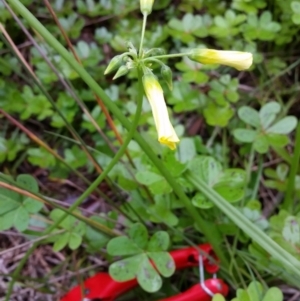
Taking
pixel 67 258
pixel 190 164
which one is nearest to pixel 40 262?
pixel 67 258

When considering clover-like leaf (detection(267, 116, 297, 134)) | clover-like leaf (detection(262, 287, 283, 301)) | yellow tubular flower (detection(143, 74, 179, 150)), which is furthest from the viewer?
clover-like leaf (detection(267, 116, 297, 134))

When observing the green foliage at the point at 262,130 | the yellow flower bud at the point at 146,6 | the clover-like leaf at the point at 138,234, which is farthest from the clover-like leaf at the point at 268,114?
the yellow flower bud at the point at 146,6

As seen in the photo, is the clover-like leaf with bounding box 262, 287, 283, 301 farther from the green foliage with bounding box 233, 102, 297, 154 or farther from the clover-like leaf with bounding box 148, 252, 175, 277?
the green foliage with bounding box 233, 102, 297, 154

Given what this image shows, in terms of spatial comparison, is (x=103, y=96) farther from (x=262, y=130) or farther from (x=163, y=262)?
(x=262, y=130)

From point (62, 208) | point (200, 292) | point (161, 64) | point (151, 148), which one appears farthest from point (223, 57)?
point (200, 292)

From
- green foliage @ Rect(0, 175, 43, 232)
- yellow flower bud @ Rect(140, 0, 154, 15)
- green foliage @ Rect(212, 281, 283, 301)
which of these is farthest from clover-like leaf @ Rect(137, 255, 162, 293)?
yellow flower bud @ Rect(140, 0, 154, 15)
